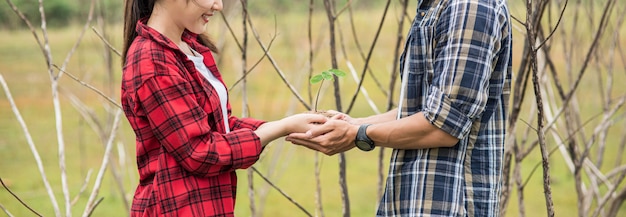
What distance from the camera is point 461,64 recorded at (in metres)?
1.43

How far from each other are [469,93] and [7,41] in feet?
17.5

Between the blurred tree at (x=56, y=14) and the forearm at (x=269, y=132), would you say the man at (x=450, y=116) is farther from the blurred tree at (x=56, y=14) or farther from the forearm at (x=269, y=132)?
the blurred tree at (x=56, y=14)

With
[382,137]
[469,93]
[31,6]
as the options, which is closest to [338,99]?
[382,137]

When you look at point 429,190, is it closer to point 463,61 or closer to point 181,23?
point 463,61

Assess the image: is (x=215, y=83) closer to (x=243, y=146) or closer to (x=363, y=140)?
(x=243, y=146)

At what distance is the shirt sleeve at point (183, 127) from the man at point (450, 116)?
31 centimetres

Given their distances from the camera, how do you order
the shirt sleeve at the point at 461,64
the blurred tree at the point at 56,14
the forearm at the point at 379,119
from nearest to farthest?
the shirt sleeve at the point at 461,64 → the forearm at the point at 379,119 → the blurred tree at the point at 56,14

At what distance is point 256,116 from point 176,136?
11.3ft

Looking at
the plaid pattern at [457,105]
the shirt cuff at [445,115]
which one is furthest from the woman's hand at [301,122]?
the shirt cuff at [445,115]

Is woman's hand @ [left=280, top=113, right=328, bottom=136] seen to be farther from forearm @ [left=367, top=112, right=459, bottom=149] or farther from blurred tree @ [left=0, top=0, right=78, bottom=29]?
blurred tree @ [left=0, top=0, right=78, bottom=29]

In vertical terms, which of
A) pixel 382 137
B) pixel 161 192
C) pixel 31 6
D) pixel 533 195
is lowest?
pixel 533 195

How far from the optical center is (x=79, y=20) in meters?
5.52

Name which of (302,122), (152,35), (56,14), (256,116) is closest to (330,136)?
(302,122)

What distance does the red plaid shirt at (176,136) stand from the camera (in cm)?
148
